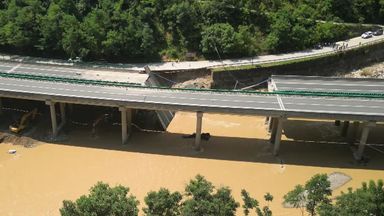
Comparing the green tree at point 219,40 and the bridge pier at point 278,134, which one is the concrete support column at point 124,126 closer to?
the bridge pier at point 278,134

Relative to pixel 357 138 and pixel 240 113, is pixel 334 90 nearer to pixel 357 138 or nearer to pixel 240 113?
pixel 357 138

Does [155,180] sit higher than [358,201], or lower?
Result: lower

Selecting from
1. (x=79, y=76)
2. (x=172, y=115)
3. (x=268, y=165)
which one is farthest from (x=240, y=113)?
(x=79, y=76)

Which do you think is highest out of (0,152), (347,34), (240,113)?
(347,34)

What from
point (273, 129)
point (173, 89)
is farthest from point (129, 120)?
point (273, 129)

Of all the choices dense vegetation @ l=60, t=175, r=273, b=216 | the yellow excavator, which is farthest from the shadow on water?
dense vegetation @ l=60, t=175, r=273, b=216

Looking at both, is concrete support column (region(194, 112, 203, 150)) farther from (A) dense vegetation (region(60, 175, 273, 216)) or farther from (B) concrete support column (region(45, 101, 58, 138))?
(A) dense vegetation (region(60, 175, 273, 216))

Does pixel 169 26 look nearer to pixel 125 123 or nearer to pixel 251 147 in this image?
pixel 125 123
